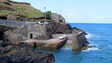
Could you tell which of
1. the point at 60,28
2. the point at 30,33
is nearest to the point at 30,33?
the point at 30,33

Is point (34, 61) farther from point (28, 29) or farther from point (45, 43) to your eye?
point (28, 29)

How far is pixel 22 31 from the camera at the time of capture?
32.9 m

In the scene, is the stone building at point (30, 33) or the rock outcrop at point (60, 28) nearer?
the stone building at point (30, 33)

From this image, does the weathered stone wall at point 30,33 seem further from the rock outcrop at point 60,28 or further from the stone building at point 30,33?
the rock outcrop at point 60,28

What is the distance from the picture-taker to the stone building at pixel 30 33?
32.2m

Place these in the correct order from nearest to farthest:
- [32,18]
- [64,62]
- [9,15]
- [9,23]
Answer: [64,62], [9,23], [9,15], [32,18]

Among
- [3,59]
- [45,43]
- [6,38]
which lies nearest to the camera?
[3,59]

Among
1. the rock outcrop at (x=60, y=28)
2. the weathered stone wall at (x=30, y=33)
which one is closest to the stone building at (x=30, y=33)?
the weathered stone wall at (x=30, y=33)

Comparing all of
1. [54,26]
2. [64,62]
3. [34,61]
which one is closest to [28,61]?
[34,61]

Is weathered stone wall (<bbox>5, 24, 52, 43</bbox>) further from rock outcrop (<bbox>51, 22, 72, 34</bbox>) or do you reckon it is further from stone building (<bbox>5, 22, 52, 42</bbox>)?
rock outcrop (<bbox>51, 22, 72, 34</bbox>)

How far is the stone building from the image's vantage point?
106 ft

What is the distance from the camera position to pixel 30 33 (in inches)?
1313

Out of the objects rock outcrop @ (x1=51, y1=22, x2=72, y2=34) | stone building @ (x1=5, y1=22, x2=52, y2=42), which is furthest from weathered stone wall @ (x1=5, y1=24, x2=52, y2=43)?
rock outcrop @ (x1=51, y1=22, x2=72, y2=34)

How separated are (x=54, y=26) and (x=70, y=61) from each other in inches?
1213
